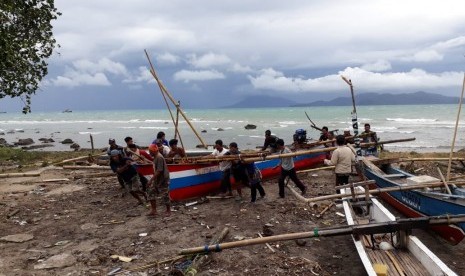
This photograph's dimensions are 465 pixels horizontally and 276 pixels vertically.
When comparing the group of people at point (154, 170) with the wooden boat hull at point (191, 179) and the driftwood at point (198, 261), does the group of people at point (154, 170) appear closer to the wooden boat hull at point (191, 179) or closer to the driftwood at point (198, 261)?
the wooden boat hull at point (191, 179)

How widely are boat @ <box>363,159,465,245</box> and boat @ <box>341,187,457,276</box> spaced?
1.44 m

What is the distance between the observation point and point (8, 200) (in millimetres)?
13188

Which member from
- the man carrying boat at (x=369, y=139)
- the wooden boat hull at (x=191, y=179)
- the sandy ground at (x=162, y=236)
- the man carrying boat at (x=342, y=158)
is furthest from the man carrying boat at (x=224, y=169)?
the man carrying boat at (x=369, y=139)

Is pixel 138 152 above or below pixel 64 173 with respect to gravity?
above

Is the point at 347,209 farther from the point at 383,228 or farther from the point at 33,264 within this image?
the point at 33,264

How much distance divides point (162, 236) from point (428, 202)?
20.7 ft

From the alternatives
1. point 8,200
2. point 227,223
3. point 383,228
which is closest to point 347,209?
point 383,228

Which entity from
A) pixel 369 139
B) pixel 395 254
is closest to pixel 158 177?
pixel 395 254

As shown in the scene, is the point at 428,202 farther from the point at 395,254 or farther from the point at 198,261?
the point at 198,261

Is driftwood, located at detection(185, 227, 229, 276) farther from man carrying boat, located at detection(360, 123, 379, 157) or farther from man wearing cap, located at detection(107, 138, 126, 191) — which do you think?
man carrying boat, located at detection(360, 123, 379, 157)

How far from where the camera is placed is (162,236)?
9016 millimetres

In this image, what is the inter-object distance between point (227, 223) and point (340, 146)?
12.3ft

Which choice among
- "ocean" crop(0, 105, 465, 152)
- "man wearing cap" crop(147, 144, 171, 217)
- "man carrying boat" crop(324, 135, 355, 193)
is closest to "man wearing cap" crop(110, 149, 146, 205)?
"man wearing cap" crop(147, 144, 171, 217)

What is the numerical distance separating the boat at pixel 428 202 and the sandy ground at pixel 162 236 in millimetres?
492
